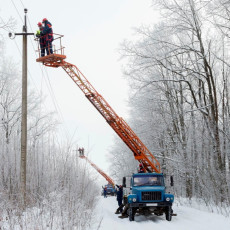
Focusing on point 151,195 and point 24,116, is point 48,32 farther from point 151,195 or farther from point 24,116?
point 151,195

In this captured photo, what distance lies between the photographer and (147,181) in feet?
44.3

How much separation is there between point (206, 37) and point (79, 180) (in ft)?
43.1

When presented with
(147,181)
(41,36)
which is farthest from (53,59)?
(147,181)

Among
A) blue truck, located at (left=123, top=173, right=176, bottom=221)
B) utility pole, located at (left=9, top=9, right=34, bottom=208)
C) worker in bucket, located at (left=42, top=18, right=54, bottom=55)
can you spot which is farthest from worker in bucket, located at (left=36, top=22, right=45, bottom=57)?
blue truck, located at (left=123, top=173, right=176, bottom=221)

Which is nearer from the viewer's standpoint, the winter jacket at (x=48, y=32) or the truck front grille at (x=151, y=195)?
the truck front grille at (x=151, y=195)

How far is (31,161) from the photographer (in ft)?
34.0

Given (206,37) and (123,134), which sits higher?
(206,37)

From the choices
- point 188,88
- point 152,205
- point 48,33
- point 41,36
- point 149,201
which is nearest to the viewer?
point 152,205

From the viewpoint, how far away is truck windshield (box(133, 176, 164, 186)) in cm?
1343

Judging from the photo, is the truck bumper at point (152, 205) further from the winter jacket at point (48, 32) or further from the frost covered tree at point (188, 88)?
the winter jacket at point (48, 32)

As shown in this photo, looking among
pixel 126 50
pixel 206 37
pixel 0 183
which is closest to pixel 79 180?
pixel 0 183

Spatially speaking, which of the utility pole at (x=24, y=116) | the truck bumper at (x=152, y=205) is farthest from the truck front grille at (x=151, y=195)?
the utility pole at (x=24, y=116)

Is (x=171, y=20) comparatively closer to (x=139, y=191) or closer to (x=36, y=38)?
(x=36, y=38)

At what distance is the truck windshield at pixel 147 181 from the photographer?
44.1ft
